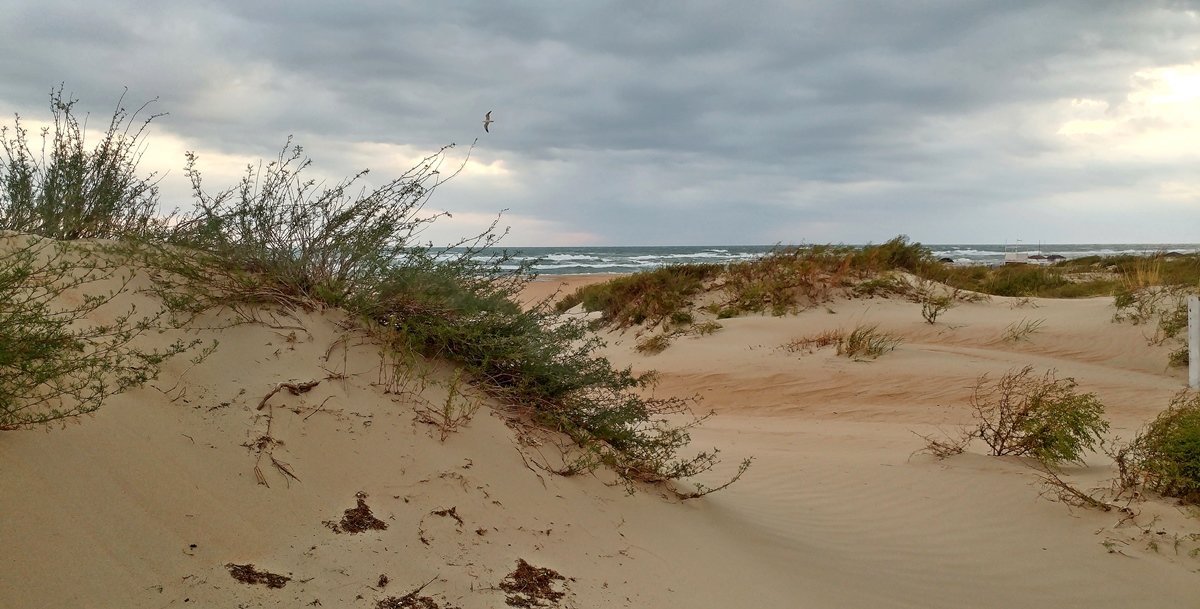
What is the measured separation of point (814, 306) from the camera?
15430 millimetres

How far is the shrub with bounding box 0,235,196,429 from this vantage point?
2.82 m

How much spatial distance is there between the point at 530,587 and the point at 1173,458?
15.5 ft

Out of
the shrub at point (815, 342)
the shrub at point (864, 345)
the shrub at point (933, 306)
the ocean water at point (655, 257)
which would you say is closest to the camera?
the shrub at point (864, 345)

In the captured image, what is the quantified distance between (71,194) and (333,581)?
3.42 m

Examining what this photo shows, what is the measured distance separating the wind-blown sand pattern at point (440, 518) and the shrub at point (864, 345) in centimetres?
507

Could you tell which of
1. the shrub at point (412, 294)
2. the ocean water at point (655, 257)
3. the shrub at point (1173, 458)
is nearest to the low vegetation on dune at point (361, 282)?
A: the shrub at point (412, 294)

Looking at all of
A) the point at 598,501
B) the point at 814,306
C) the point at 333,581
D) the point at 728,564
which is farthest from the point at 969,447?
the point at 814,306

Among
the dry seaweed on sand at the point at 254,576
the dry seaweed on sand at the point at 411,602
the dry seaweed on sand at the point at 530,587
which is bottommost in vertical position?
the dry seaweed on sand at the point at 530,587

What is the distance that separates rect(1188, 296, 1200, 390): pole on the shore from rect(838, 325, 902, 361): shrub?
12.5ft

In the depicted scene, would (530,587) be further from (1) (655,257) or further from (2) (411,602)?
(1) (655,257)

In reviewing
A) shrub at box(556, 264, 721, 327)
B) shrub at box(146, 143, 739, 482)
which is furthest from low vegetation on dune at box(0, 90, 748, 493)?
shrub at box(556, 264, 721, 327)

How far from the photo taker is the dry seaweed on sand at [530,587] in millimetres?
3221

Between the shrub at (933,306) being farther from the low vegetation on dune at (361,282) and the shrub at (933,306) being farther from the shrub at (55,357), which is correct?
the shrub at (55,357)

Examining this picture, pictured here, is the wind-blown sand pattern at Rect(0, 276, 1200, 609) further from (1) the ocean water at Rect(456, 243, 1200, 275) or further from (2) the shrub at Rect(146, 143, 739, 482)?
(1) the ocean water at Rect(456, 243, 1200, 275)
